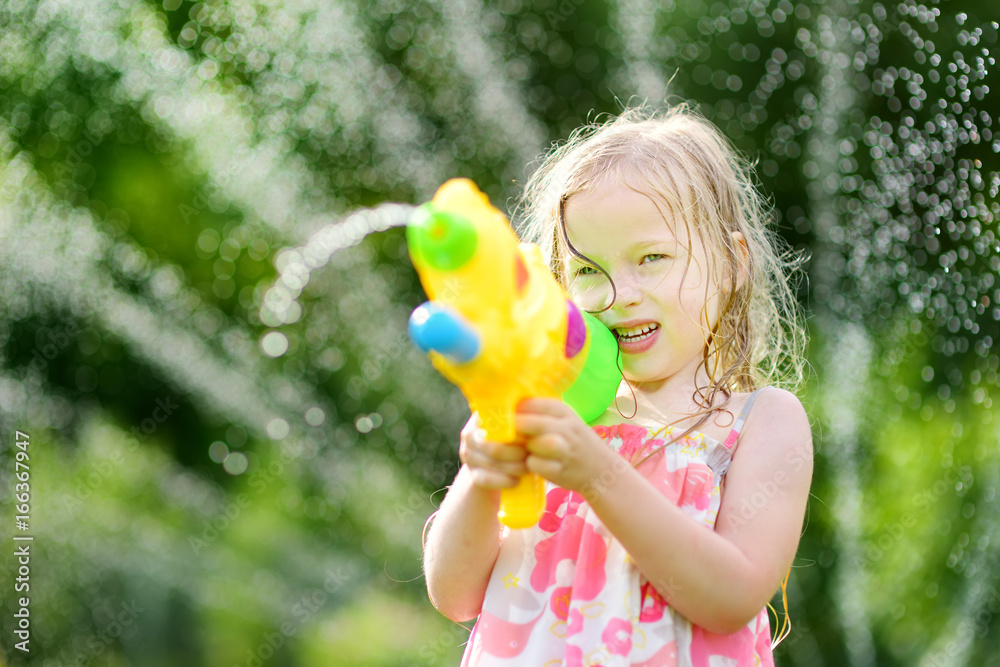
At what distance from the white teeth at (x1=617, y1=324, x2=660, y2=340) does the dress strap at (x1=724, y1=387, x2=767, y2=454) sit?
12cm

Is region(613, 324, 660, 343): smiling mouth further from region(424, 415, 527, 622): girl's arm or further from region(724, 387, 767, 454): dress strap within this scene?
region(424, 415, 527, 622): girl's arm

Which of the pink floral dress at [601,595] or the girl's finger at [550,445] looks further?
the pink floral dress at [601,595]

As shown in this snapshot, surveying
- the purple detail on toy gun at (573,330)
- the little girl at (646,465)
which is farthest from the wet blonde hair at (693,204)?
the purple detail on toy gun at (573,330)

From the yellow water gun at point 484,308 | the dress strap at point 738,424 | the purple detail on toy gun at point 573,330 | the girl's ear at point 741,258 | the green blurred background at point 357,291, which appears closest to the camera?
the yellow water gun at point 484,308

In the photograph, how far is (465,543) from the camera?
84 cm

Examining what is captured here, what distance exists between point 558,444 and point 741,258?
0.45m

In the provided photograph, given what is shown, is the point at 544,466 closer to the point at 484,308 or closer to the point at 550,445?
the point at 550,445

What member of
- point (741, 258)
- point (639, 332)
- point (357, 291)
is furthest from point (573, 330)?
point (357, 291)

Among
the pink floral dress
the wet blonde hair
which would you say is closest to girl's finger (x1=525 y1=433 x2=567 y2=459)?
the pink floral dress

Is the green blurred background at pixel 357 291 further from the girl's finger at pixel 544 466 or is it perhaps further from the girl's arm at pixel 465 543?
the girl's finger at pixel 544 466

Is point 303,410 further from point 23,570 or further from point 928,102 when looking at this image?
point 928,102

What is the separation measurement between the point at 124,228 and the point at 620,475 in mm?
3094

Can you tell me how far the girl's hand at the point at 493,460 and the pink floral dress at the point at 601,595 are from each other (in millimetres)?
168

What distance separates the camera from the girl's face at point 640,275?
904 mm
